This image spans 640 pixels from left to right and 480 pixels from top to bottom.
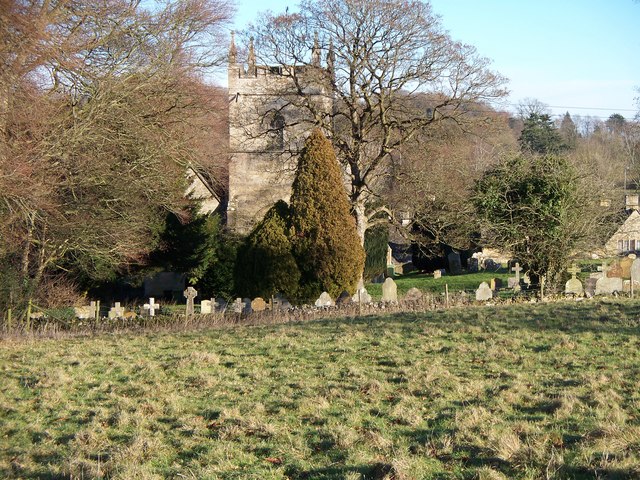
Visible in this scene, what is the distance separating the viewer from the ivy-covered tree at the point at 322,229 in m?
21.6

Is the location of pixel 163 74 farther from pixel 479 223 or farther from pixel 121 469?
pixel 121 469

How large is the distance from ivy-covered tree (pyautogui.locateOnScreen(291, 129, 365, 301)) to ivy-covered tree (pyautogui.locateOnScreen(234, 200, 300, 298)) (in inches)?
13.1

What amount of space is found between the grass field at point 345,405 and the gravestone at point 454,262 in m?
25.9

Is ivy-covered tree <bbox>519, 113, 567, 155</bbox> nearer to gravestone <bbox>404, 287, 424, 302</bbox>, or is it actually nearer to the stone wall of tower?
the stone wall of tower

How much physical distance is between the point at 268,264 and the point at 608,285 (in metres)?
9.07

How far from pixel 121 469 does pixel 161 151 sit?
1428 centimetres

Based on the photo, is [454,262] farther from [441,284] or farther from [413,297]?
[413,297]

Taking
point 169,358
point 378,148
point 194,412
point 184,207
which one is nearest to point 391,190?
point 378,148

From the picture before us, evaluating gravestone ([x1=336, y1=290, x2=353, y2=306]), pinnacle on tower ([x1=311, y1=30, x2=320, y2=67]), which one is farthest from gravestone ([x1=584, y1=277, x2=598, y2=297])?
pinnacle on tower ([x1=311, y1=30, x2=320, y2=67])

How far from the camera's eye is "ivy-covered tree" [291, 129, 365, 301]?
21.6 m

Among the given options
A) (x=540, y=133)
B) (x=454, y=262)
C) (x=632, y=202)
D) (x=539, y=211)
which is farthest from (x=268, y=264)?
(x=540, y=133)

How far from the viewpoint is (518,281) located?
21734 millimetres

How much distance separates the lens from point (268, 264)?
21.7 m

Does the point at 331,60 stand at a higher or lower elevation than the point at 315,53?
lower
